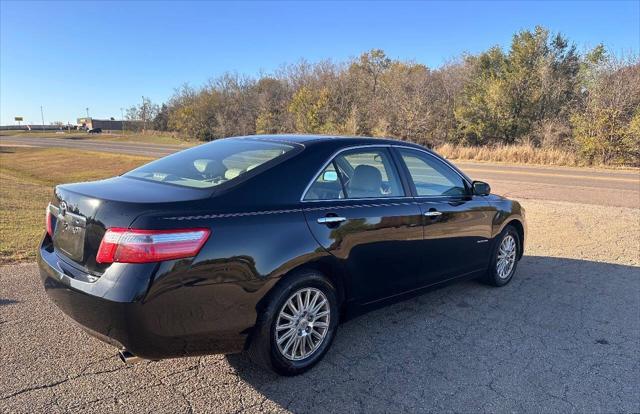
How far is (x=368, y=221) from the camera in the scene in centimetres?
360

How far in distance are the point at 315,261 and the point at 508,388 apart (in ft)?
5.20

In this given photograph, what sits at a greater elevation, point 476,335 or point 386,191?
point 386,191

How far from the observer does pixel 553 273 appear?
5867mm

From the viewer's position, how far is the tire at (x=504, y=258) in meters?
5.09

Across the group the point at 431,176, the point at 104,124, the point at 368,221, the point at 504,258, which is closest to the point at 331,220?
the point at 368,221

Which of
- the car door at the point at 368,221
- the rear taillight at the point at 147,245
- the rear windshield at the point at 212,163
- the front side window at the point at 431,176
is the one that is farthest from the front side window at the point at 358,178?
the rear taillight at the point at 147,245

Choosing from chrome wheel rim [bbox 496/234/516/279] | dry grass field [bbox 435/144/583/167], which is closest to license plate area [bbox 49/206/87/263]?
chrome wheel rim [bbox 496/234/516/279]

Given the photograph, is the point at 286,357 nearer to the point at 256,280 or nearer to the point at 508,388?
the point at 256,280

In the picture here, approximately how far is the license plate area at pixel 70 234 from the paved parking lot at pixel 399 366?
0.85 metres

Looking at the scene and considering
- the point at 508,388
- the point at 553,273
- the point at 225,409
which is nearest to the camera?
the point at 225,409

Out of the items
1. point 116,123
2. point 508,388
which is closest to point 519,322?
point 508,388

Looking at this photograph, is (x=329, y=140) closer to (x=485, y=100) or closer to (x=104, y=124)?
(x=485, y=100)

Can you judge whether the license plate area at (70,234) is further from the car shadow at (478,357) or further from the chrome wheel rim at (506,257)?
the chrome wheel rim at (506,257)

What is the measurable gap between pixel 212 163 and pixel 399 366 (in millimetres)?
2119
